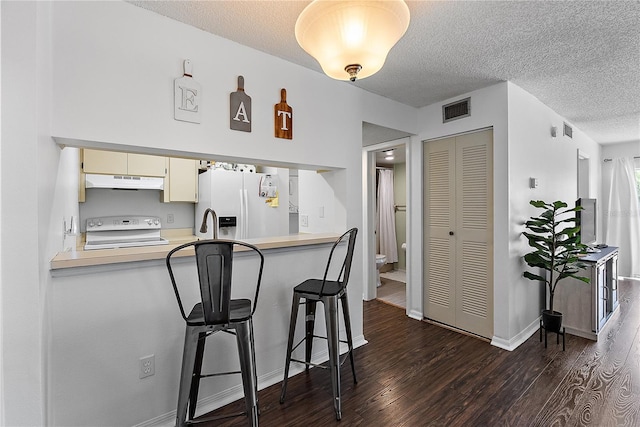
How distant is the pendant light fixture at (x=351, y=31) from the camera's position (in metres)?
1.25

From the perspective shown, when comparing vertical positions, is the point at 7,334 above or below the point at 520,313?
above

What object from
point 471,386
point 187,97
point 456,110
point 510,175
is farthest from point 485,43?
point 471,386

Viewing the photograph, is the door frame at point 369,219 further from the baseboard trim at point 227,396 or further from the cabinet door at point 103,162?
the cabinet door at point 103,162

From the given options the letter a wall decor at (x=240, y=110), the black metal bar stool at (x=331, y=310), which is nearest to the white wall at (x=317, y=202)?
the black metal bar stool at (x=331, y=310)

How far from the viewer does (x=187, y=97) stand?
6.23ft

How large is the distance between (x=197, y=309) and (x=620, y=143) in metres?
7.34


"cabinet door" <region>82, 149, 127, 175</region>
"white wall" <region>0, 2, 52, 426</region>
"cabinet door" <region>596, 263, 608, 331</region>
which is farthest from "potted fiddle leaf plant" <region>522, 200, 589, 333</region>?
"cabinet door" <region>82, 149, 127, 175</region>

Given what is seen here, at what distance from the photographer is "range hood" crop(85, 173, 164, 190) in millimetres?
3189

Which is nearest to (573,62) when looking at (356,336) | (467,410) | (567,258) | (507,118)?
(507,118)

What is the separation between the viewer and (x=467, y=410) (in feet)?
6.46

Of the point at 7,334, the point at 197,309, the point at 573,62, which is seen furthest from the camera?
the point at 573,62

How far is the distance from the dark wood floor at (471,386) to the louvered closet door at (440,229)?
392 millimetres

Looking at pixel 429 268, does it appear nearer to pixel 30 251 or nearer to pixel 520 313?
pixel 520 313

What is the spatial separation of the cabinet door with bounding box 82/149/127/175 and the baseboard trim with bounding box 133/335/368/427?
8.30 ft
